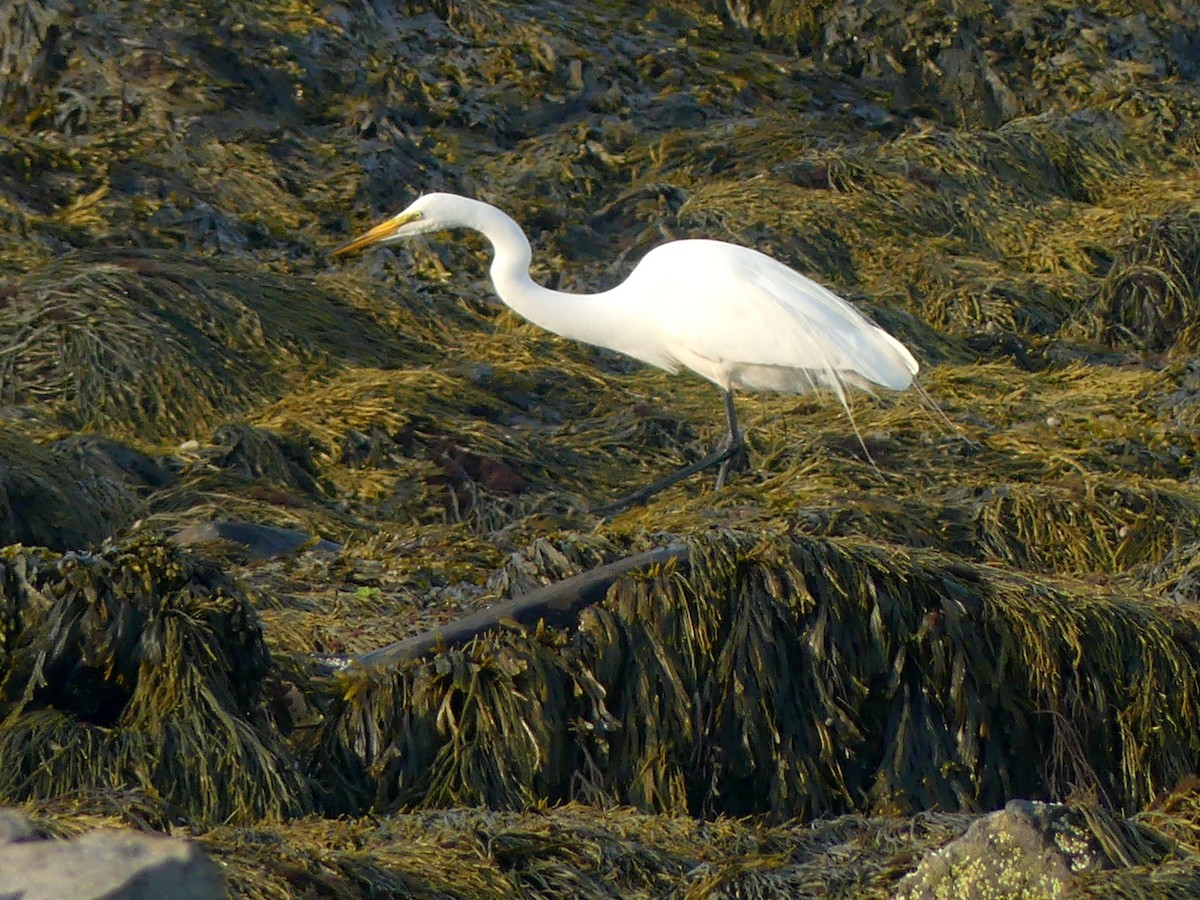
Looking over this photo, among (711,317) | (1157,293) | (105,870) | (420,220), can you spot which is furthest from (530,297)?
(105,870)

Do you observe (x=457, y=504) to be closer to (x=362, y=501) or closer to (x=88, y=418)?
(x=362, y=501)

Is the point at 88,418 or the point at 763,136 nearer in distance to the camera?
the point at 88,418

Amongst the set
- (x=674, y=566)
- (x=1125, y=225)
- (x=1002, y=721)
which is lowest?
(x=1002, y=721)

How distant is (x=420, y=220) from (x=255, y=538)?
120 cm

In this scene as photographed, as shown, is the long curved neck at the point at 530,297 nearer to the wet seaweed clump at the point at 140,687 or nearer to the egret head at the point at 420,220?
the egret head at the point at 420,220

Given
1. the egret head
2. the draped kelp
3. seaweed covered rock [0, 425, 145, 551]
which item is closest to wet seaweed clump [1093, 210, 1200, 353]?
the draped kelp

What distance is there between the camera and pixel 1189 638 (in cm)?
409

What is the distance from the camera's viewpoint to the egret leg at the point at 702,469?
5.35 m

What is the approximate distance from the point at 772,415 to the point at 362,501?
1.56m

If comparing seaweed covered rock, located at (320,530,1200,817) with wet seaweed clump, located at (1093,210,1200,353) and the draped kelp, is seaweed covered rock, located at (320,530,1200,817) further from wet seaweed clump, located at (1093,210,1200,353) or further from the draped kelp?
wet seaweed clump, located at (1093,210,1200,353)

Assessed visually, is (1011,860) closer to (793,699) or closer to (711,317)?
(793,699)

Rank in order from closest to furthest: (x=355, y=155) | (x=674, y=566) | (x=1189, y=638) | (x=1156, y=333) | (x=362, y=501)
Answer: (x=674, y=566)
(x=1189, y=638)
(x=362, y=501)
(x=1156, y=333)
(x=355, y=155)

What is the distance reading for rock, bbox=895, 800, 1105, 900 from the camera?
254cm

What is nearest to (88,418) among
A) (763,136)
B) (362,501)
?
(362,501)
